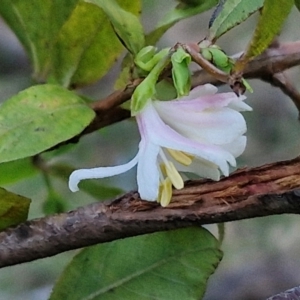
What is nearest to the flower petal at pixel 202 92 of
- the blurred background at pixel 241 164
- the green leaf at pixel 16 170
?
the green leaf at pixel 16 170

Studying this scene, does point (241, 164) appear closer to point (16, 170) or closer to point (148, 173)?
point (16, 170)

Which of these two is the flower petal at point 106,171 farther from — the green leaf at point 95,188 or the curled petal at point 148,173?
the green leaf at point 95,188

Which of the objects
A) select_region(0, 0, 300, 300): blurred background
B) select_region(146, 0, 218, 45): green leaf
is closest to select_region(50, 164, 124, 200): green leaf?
select_region(146, 0, 218, 45): green leaf

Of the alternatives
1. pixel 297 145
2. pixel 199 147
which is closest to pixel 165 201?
pixel 199 147

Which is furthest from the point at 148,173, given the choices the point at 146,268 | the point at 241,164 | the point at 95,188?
the point at 241,164

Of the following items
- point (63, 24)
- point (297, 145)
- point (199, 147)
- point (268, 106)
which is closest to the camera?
point (199, 147)

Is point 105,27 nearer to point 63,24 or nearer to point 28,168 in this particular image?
point 63,24
